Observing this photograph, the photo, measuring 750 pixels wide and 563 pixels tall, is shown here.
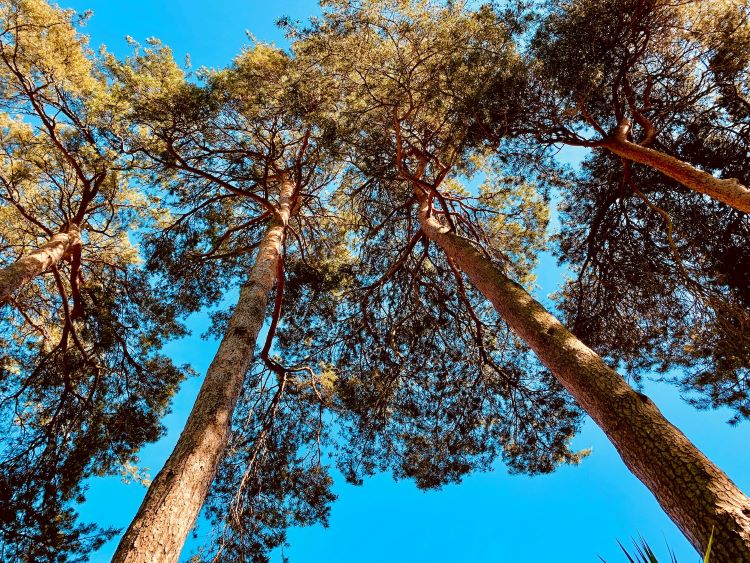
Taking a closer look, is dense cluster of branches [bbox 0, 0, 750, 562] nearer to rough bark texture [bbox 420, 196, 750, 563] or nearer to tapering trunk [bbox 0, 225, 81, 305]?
tapering trunk [bbox 0, 225, 81, 305]

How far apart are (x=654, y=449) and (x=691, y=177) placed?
3.59m

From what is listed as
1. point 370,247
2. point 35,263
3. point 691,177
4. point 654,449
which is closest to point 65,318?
point 35,263

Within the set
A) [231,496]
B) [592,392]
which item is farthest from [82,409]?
[592,392]

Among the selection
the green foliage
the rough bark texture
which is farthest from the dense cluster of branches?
the rough bark texture

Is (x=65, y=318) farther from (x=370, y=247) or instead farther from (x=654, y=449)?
(x=654, y=449)

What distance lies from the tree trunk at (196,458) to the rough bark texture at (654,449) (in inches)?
109

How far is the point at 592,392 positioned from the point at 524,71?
489 cm

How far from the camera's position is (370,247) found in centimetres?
857

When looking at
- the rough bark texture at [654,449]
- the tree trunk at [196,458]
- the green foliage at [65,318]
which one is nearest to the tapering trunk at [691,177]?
the rough bark texture at [654,449]

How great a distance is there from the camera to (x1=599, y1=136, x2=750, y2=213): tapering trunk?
4.12 metres

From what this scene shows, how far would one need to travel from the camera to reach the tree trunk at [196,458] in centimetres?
267

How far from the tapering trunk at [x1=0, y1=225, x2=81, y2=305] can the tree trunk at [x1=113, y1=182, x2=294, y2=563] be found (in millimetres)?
2689

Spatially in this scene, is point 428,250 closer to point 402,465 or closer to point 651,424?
point 402,465

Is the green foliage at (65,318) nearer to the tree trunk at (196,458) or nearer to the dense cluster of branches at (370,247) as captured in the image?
the dense cluster of branches at (370,247)
